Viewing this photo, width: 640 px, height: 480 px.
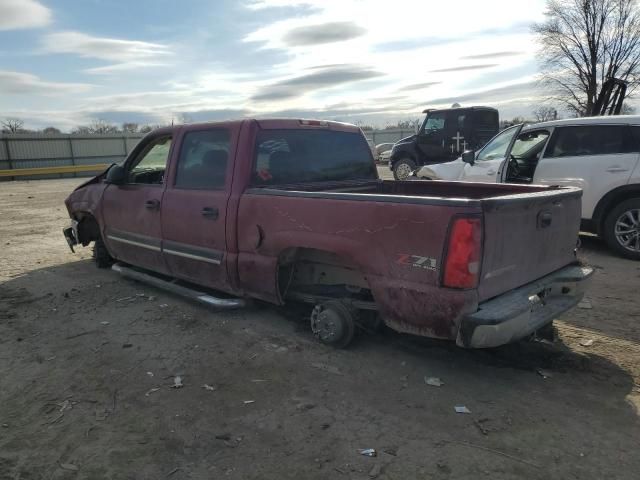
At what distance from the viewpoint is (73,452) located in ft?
9.14

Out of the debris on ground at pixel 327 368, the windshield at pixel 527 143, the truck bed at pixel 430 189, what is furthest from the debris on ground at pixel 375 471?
the windshield at pixel 527 143

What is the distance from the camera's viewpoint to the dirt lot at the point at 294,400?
2635mm

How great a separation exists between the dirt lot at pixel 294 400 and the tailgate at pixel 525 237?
2.32 ft

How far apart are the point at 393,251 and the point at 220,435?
1.54 metres

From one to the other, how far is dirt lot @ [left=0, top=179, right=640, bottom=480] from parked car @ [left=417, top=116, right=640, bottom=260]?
211cm

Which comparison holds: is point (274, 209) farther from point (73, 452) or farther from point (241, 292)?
point (73, 452)

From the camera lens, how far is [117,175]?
5520 millimetres

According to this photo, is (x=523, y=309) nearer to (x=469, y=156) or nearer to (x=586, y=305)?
(x=586, y=305)

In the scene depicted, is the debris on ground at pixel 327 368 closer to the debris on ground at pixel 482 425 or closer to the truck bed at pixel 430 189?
the debris on ground at pixel 482 425

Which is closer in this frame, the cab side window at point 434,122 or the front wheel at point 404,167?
the cab side window at point 434,122

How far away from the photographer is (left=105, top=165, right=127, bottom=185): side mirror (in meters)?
5.52

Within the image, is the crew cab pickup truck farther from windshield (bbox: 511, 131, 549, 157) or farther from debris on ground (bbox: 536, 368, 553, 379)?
windshield (bbox: 511, 131, 549, 157)

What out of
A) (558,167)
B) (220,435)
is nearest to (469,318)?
(220,435)

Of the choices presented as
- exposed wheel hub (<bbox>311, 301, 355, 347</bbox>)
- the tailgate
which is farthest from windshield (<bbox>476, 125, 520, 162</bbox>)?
exposed wheel hub (<bbox>311, 301, 355, 347</bbox>)
